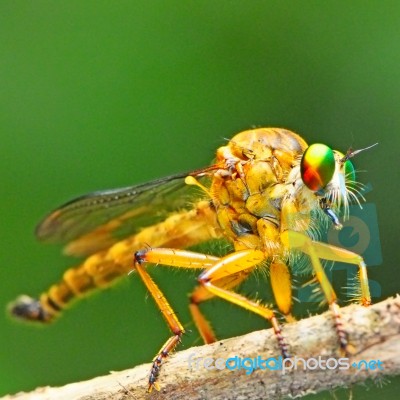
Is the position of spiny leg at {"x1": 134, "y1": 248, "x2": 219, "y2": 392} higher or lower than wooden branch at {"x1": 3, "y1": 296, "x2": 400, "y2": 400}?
higher

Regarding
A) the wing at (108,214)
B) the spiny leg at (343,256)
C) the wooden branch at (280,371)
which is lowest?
the wooden branch at (280,371)

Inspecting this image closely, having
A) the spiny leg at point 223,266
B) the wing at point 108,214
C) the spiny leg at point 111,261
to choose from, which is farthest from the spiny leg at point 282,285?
the wing at point 108,214

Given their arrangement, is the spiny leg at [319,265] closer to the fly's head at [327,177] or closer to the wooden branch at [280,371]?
the wooden branch at [280,371]

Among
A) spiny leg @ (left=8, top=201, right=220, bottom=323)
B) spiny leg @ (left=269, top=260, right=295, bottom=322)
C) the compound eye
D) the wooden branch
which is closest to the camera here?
the wooden branch

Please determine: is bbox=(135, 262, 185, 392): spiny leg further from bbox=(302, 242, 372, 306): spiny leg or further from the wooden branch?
bbox=(302, 242, 372, 306): spiny leg

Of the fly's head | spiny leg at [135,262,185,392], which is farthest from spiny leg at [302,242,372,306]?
spiny leg at [135,262,185,392]

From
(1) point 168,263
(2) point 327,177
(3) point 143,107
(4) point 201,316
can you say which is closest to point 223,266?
(1) point 168,263

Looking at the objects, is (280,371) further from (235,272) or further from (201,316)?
(201,316)
